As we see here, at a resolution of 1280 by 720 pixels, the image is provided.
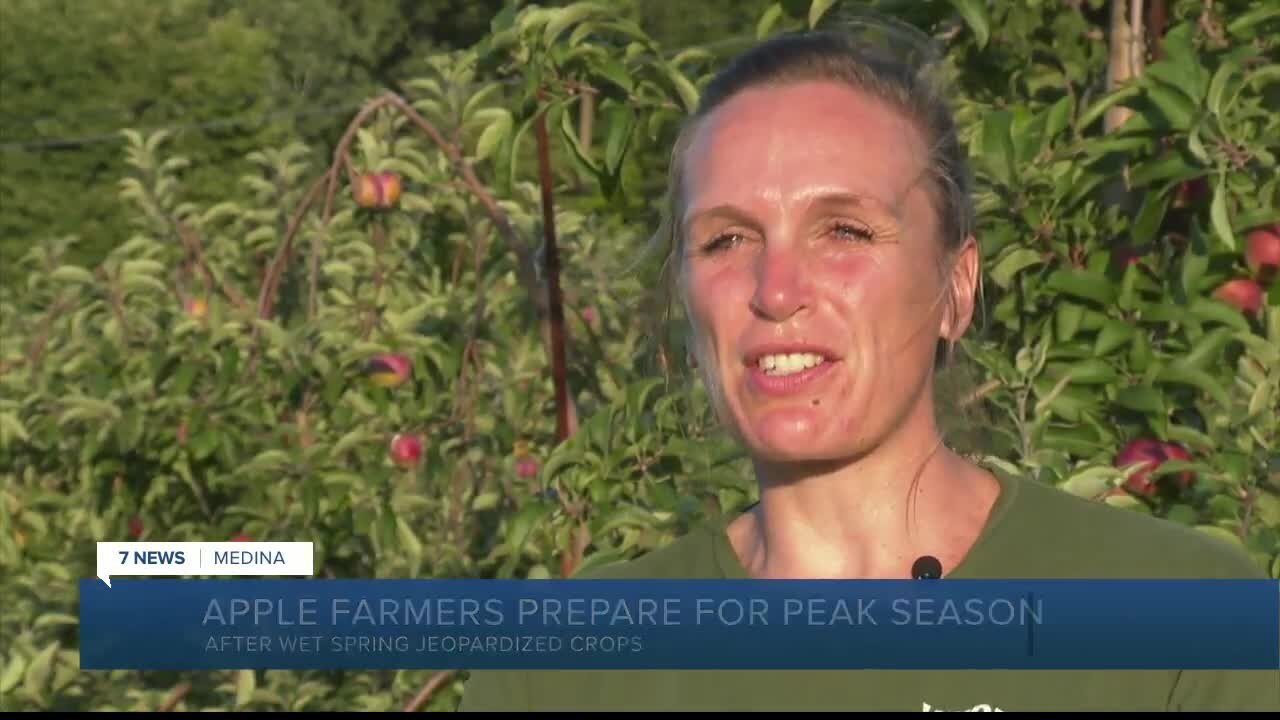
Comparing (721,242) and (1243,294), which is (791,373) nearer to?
(721,242)

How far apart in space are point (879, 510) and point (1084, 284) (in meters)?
1.10

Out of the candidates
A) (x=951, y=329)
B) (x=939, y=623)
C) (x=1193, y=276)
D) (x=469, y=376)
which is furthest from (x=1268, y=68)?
(x=469, y=376)

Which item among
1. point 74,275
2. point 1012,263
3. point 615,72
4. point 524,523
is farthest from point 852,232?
point 74,275

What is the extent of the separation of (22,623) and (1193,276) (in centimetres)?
255

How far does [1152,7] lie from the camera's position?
110 inches

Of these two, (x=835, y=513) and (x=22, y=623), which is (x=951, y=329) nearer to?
(x=835, y=513)

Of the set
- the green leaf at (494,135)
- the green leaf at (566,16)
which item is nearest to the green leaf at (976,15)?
the green leaf at (566,16)

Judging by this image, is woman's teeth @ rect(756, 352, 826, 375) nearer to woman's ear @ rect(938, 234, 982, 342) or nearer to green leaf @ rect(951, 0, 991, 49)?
woman's ear @ rect(938, 234, 982, 342)

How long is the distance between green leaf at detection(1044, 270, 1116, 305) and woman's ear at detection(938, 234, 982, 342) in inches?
37.8

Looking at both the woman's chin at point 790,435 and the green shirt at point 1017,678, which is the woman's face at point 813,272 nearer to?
the woman's chin at point 790,435

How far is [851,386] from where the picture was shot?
1.49 m

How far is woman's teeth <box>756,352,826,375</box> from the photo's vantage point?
148 centimetres

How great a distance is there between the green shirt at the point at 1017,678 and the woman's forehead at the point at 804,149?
25 cm

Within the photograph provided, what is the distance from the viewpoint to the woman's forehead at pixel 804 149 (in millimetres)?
1506
